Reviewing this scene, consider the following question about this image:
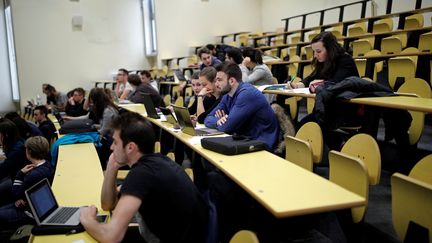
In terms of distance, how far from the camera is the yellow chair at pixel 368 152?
6.32 feet

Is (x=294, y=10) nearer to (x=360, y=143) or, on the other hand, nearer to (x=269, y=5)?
(x=269, y=5)

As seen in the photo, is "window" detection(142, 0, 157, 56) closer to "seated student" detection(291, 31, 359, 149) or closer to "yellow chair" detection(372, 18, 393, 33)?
"yellow chair" detection(372, 18, 393, 33)

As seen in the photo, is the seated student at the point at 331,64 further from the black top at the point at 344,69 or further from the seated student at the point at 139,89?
the seated student at the point at 139,89

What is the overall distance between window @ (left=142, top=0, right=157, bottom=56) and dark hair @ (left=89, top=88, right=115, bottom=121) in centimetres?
539

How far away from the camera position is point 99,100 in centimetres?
427

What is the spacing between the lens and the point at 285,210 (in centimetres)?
131

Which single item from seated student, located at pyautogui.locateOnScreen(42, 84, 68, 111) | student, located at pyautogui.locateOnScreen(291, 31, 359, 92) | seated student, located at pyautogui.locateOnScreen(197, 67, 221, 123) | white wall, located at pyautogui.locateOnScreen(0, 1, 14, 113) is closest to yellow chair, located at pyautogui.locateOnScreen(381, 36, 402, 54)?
student, located at pyautogui.locateOnScreen(291, 31, 359, 92)

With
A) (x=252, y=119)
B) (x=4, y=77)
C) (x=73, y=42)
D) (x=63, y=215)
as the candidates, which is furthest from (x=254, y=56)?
(x=4, y=77)

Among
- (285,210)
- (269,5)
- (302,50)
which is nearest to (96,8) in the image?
(269,5)

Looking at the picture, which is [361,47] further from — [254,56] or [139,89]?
[139,89]

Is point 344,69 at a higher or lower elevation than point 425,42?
lower

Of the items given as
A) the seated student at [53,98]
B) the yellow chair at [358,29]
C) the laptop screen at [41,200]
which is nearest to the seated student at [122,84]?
the seated student at [53,98]

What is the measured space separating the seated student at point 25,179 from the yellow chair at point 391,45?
402cm

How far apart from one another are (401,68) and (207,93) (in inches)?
77.1
